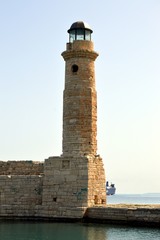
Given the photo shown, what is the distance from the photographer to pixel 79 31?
2181cm

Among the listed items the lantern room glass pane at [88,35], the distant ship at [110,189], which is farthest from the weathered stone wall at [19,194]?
the distant ship at [110,189]

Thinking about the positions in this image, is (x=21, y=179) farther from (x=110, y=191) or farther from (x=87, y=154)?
(x=110, y=191)

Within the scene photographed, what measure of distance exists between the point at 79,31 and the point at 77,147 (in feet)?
19.4

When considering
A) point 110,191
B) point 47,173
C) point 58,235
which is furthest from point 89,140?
point 110,191

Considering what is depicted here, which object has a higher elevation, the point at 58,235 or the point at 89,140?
the point at 89,140

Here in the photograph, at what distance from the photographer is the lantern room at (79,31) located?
21.7 m

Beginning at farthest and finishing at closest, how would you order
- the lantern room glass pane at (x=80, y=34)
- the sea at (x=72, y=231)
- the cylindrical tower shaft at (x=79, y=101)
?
1. the lantern room glass pane at (x=80, y=34)
2. the cylindrical tower shaft at (x=79, y=101)
3. the sea at (x=72, y=231)

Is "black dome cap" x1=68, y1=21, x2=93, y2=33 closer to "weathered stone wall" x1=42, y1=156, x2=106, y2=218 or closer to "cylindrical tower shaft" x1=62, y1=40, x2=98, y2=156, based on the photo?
"cylindrical tower shaft" x1=62, y1=40, x2=98, y2=156

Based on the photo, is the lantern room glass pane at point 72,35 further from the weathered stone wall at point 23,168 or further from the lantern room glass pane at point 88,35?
the weathered stone wall at point 23,168

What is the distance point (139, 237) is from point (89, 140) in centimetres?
619

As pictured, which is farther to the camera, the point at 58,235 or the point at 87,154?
the point at 87,154

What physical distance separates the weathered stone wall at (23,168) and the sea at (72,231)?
3283mm

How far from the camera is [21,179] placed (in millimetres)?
20500

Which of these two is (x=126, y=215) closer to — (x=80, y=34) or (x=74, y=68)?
(x=74, y=68)
